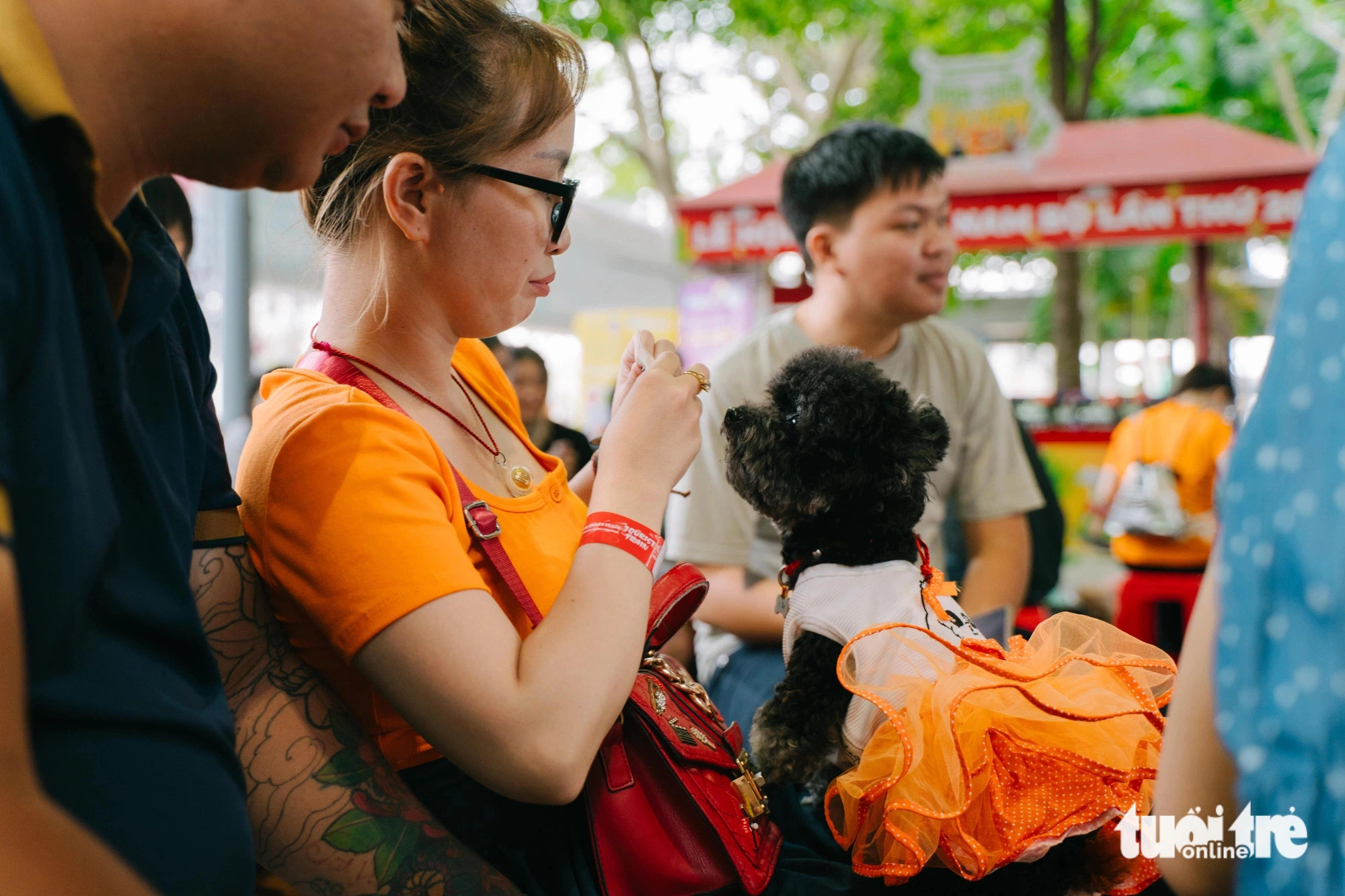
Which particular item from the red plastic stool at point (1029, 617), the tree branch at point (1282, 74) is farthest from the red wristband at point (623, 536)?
the tree branch at point (1282, 74)

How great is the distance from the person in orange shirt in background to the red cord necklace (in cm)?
432

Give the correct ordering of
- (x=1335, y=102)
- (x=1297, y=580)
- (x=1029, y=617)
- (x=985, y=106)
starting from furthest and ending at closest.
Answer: (x=1335, y=102), (x=985, y=106), (x=1029, y=617), (x=1297, y=580)

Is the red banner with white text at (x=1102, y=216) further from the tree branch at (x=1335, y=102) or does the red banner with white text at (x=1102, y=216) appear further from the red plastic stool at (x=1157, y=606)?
the tree branch at (x=1335, y=102)

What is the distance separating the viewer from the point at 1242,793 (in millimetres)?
762

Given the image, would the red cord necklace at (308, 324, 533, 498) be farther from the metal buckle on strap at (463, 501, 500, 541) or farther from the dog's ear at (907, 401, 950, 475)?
the dog's ear at (907, 401, 950, 475)

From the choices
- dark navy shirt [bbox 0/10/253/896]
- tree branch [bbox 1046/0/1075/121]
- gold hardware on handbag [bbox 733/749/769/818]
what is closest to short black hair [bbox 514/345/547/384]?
gold hardware on handbag [bbox 733/749/769/818]

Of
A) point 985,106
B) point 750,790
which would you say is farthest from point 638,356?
point 985,106

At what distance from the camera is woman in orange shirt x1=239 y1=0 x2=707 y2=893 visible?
1.08m

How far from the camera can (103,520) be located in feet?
2.70

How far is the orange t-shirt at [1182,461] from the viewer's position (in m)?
4.98

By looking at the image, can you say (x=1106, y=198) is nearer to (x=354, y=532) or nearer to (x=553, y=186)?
(x=553, y=186)

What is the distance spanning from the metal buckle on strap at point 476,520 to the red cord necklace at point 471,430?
197mm

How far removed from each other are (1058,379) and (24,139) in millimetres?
11710

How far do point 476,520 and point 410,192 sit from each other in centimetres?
47
